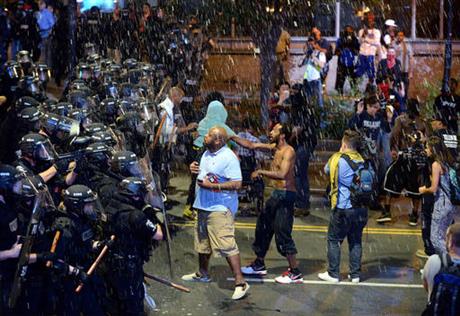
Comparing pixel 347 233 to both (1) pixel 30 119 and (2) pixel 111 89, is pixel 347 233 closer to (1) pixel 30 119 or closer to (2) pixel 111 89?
(2) pixel 111 89

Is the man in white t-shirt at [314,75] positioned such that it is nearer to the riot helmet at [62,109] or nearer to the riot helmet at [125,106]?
the riot helmet at [125,106]

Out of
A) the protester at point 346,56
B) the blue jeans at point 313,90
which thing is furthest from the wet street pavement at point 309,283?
the protester at point 346,56

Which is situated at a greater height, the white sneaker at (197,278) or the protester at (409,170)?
the protester at (409,170)

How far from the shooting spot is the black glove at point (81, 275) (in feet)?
26.9

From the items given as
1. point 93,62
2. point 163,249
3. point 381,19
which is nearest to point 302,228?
point 163,249

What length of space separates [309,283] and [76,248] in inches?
155

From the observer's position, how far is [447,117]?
17.2 m

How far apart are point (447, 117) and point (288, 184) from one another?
665 cm

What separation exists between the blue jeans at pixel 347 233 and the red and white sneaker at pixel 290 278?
0.40 metres

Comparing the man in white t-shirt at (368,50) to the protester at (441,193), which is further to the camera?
the man in white t-shirt at (368,50)

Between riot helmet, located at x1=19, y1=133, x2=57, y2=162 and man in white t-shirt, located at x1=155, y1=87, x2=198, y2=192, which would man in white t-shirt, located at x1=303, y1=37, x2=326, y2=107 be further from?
riot helmet, located at x1=19, y1=133, x2=57, y2=162

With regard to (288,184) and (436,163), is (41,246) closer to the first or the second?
(288,184)

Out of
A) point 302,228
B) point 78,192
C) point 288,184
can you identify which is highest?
point 78,192

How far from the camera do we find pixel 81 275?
826cm
